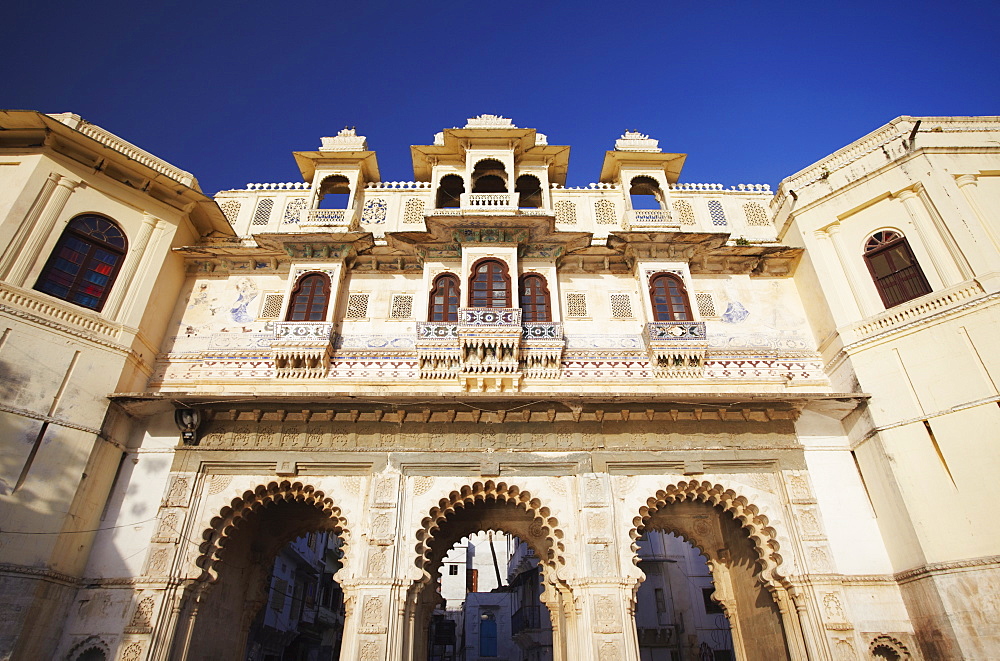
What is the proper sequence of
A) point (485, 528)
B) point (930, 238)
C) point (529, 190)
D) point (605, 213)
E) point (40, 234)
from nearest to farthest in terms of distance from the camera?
point (40, 234)
point (930, 238)
point (485, 528)
point (605, 213)
point (529, 190)

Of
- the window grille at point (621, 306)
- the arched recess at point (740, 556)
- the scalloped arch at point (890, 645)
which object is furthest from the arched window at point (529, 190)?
the scalloped arch at point (890, 645)

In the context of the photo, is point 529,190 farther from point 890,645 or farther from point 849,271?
point 890,645

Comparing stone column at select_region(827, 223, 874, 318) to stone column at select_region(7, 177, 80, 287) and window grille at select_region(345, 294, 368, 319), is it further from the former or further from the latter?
stone column at select_region(7, 177, 80, 287)

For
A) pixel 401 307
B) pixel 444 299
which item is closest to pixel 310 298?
pixel 401 307

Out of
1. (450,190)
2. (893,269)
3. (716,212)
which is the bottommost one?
(893,269)

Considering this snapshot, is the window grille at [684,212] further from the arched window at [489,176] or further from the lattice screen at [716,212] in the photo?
the arched window at [489,176]

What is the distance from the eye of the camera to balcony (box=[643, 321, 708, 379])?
10914 millimetres

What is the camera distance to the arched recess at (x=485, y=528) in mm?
9344

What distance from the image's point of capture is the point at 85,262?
10.5m

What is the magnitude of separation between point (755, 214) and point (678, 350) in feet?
16.1

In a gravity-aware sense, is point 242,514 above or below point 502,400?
below

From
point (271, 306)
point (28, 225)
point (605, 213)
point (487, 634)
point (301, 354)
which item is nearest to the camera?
point (28, 225)

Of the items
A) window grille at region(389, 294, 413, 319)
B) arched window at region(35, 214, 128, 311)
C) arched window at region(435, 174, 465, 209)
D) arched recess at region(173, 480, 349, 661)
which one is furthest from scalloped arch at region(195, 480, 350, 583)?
arched window at region(435, 174, 465, 209)

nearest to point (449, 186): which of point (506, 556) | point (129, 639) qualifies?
point (129, 639)
